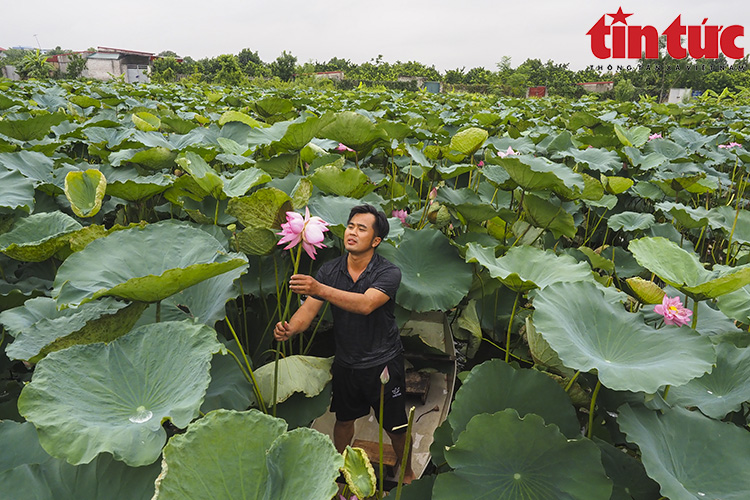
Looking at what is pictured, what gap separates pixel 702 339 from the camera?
0.91 m

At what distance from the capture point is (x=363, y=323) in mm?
1206

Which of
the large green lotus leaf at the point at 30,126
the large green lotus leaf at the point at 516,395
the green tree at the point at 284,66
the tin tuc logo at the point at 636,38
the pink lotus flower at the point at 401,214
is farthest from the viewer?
the green tree at the point at 284,66

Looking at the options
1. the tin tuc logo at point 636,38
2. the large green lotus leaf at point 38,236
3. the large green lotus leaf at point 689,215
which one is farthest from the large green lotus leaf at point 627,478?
the tin tuc logo at point 636,38

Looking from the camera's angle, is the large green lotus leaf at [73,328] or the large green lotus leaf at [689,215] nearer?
the large green lotus leaf at [73,328]

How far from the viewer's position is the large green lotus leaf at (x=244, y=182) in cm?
132

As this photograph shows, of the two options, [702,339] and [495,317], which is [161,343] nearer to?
[702,339]

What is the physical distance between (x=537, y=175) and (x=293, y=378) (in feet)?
3.43

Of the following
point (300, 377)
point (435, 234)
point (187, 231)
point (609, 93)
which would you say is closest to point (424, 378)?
point (435, 234)

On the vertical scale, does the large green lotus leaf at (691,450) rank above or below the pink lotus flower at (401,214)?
below

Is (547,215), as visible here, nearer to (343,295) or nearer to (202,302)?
(343,295)

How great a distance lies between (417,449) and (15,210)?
1.42m

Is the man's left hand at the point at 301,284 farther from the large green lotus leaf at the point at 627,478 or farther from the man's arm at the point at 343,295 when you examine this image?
the large green lotus leaf at the point at 627,478

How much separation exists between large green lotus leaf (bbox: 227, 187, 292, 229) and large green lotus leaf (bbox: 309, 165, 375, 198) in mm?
392

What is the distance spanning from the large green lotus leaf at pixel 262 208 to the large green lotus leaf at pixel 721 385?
1000 millimetres
